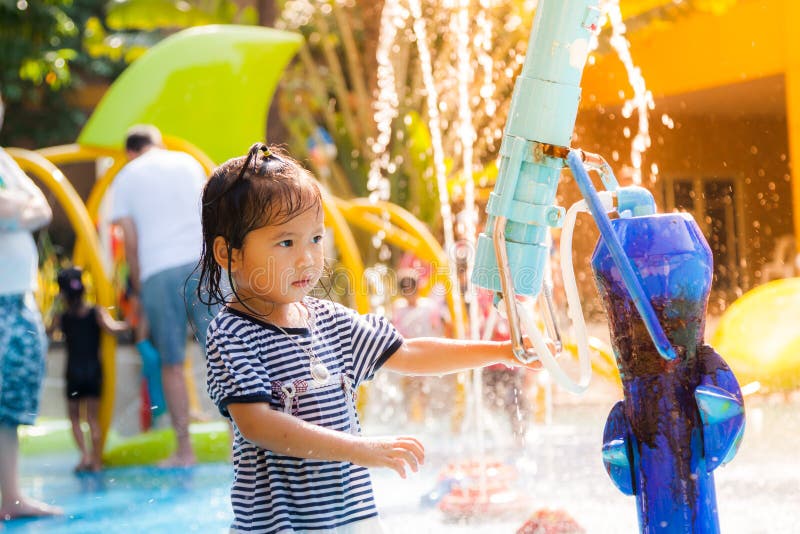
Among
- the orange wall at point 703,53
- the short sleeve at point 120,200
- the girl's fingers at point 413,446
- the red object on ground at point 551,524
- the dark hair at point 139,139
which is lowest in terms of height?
the red object on ground at point 551,524

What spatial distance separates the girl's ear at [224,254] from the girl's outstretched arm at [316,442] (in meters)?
0.26

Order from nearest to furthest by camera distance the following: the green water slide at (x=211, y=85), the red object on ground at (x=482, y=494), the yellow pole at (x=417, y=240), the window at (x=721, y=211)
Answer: the red object on ground at (x=482, y=494)
the yellow pole at (x=417, y=240)
the green water slide at (x=211, y=85)
the window at (x=721, y=211)

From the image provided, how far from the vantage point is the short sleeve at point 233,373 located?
1730 mm

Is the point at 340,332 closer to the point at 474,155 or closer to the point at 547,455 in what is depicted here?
the point at 547,455

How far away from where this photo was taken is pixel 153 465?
4.92 metres

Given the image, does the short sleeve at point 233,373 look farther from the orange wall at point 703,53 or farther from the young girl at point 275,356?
the orange wall at point 703,53

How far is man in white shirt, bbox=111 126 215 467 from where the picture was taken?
478cm

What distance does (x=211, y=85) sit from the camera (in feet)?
21.2

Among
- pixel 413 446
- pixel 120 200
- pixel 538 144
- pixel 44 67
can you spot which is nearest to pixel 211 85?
pixel 120 200

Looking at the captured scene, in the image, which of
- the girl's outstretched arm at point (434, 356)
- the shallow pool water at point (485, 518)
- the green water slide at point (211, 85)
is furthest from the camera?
the green water slide at point (211, 85)

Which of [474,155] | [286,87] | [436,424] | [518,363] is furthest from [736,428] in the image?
[286,87]

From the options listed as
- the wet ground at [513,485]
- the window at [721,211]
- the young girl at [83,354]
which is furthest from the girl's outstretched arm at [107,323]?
the window at [721,211]

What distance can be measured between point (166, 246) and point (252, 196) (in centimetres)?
311

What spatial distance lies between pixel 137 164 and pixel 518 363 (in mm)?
3404
